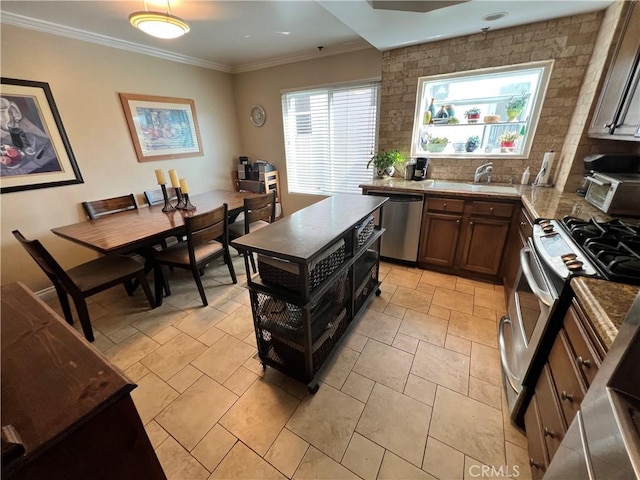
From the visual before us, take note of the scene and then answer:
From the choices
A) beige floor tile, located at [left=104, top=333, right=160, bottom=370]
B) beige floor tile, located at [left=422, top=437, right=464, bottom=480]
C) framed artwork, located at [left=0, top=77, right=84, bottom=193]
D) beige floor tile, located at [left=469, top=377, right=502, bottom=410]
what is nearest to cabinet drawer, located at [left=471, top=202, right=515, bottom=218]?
beige floor tile, located at [left=469, top=377, right=502, bottom=410]

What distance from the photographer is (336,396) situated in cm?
156

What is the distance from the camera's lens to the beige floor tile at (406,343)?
1879 millimetres

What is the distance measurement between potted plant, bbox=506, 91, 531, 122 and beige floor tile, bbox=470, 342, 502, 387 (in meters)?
2.33

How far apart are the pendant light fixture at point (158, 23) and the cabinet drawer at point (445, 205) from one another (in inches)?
101

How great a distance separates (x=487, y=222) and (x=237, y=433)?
2.60 meters

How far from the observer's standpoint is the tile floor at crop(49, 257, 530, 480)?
49.3 inches

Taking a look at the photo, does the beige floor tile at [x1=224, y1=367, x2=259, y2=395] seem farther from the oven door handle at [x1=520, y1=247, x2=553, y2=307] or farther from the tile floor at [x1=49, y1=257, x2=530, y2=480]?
the oven door handle at [x1=520, y1=247, x2=553, y2=307]

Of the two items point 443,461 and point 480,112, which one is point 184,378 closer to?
point 443,461

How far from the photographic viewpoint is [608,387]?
57 cm

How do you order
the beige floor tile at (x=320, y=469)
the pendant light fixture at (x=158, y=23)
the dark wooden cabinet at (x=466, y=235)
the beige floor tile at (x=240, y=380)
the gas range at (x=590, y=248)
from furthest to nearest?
the dark wooden cabinet at (x=466, y=235), the pendant light fixture at (x=158, y=23), the beige floor tile at (x=240, y=380), the beige floor tile at (x=320, y=469), the gas range at (x=590, y=248)

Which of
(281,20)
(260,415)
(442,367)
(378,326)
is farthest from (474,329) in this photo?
(281,20)

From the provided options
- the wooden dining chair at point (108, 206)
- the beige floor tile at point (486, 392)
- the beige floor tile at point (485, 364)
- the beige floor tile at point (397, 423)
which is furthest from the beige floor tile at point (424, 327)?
the wooden dining chair at point (108, 206)

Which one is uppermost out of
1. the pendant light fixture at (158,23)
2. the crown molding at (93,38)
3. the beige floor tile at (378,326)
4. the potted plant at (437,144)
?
the crown molding at (93,38)

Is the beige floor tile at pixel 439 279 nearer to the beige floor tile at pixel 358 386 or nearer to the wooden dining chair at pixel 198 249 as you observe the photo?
the beige floor tile at pixel 358 386
